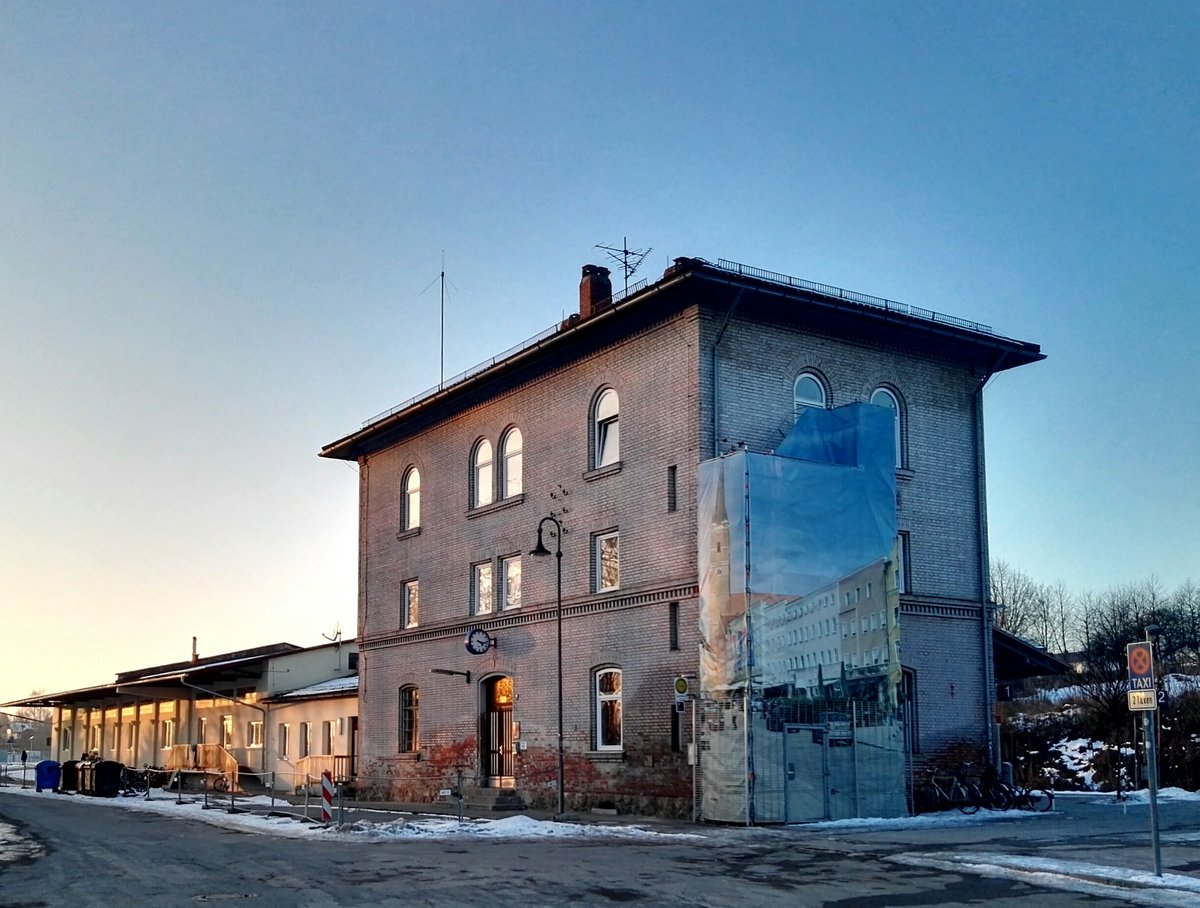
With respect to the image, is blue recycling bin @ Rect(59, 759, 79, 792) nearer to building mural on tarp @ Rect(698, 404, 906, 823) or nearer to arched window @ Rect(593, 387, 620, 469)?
arched window @ Rect(593, 387, 620, 469)

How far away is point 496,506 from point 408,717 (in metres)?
7.56

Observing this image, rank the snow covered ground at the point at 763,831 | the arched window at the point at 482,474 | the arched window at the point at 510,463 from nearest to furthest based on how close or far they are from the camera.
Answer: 1. the snow covered ground at the point at 763,831
2. the arched window at the point at 510,463
3. the arched window at the point at 482,474

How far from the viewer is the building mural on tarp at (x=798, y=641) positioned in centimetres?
2464

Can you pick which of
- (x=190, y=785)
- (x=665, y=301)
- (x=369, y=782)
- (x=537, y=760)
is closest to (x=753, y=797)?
(x=537, y=760)

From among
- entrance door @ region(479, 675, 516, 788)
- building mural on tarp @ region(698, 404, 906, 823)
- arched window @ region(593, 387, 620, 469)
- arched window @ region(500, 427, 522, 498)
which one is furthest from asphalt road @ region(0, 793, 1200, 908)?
arched window @ region(500, 427, 522, 498)

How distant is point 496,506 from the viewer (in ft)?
110

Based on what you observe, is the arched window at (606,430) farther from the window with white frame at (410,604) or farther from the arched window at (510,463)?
the window with white frame at (410,604)

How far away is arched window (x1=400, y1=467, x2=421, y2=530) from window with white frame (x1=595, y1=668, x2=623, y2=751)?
10480 millimetres

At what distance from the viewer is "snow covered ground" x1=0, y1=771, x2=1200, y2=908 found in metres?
15.1

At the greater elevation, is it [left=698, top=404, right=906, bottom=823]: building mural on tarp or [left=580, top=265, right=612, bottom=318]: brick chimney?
[left=580, top=265, right=612, bottom=318]: brick chimney

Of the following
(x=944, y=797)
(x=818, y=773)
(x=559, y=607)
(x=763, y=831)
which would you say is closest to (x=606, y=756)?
(x=559, y=607)

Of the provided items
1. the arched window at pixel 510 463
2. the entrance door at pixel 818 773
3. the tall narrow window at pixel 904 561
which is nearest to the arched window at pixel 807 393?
the tall narrow window at pixel 904 561

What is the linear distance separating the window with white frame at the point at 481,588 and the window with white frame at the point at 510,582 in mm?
543

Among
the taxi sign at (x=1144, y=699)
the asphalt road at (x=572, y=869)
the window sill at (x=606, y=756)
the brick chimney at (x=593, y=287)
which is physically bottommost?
the asphalt road at (x=572, y=869)
